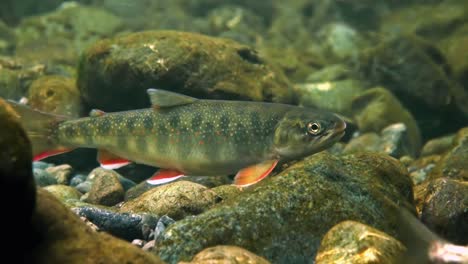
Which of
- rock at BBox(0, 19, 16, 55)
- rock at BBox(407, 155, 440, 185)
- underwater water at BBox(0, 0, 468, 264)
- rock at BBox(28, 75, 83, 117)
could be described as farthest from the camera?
rock at BBox(0, 19, 16, 55)

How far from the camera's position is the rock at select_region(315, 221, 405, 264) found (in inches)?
138

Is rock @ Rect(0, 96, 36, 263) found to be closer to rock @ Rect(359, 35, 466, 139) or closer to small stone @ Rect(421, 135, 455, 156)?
small stone @ Rect(421, 135, 455, 156)

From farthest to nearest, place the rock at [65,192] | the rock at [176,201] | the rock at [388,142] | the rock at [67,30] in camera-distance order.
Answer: the rock at [67,30] < the rock at [388,142] < the rock at [65,192] < the rock at [176,201]

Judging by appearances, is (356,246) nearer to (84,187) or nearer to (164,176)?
(164,176)

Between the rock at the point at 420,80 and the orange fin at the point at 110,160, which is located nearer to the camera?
the orange fin at the point at 110,160

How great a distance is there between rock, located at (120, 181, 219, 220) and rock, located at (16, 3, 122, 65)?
38.7 ft

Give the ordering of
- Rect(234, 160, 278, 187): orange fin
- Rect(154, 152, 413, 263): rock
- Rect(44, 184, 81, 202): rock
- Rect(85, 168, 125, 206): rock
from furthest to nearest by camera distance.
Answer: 1. Rect(44, 184, 81, 202): rock
2. Rect(85, 168, 125, 206): rock
3. Rect(234, 160, 278, 187): orange fin
4. Rect(154, 152, 413, 263): rock

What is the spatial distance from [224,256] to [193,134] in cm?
237

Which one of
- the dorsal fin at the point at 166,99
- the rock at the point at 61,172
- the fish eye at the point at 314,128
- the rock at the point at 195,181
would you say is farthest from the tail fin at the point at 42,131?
the fish eye at the point at 314,128

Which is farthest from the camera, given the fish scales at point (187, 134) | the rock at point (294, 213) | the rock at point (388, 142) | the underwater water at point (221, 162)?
the rock at point (388, 142)

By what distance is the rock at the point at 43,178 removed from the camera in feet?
21.6

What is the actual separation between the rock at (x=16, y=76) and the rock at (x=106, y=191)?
489cm

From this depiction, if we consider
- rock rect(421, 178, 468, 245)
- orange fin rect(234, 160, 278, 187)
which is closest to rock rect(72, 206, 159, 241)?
orange fin rect(234, 160, 278, 187)

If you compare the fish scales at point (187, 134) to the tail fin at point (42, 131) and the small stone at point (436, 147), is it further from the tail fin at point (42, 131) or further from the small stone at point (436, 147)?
the small stone at point (436, 147)
